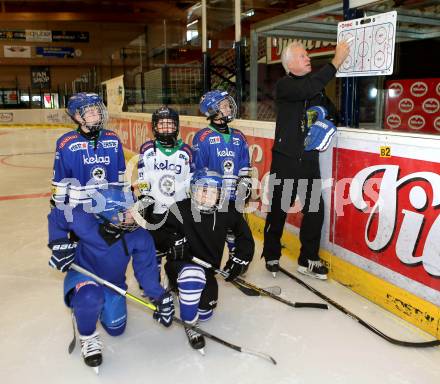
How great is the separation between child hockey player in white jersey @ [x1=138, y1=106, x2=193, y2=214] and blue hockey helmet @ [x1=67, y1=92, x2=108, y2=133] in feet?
1.10

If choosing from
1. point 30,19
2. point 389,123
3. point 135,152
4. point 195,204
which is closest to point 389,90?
point 389,123

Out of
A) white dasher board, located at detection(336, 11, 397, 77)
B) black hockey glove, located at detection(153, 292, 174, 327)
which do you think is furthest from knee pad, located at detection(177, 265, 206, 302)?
white dasher board, located at detection(336, 11, 397, 77)

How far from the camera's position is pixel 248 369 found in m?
2.12

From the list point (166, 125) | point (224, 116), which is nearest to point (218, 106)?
point (224, 116)

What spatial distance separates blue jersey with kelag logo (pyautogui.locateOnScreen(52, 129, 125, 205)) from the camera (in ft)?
8.73

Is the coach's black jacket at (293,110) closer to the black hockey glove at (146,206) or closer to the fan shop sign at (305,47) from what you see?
the black hockey glove at (146,206)

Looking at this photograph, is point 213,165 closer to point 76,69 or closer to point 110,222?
point 110,222

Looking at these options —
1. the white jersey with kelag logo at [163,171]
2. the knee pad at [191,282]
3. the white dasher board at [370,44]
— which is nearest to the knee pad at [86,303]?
the knee pad at [191,282]

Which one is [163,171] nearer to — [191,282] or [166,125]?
[166,125]

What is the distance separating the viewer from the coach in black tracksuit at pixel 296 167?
2.90m

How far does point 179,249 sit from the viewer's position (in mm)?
2352

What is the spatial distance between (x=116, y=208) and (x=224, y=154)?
49.0 inches

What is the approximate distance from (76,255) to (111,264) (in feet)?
0.72

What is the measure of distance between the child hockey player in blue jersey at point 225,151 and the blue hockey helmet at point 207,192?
0.83 m
